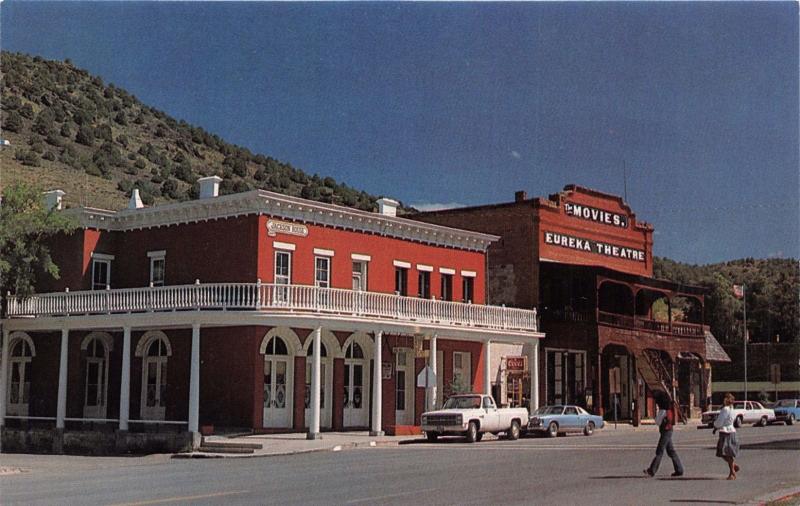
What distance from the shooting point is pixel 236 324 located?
3184cm

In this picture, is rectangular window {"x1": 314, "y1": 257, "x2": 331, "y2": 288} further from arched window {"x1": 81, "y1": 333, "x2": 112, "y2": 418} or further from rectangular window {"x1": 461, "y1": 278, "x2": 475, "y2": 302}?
rectangular window {"x1": 461, "y1": 278, "x2": 475, "y2": 302}

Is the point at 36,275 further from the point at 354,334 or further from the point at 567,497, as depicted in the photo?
the point at 567,497

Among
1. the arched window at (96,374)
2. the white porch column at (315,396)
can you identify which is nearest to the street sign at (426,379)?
the white porch column at (315,396)

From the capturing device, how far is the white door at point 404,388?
3938 cm

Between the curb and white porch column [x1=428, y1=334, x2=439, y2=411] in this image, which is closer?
the curb

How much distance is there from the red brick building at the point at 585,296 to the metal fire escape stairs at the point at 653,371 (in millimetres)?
50

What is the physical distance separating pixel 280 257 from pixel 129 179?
1626 inches

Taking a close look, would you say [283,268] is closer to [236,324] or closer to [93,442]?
[236,324]

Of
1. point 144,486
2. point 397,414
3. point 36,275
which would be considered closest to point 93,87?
point 36,275

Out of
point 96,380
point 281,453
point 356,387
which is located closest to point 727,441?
point 281,453

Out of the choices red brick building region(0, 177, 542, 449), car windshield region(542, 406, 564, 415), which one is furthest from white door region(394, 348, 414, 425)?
car windshield region(542, 406, 564, 415)

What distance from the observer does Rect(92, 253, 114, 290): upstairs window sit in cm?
3772

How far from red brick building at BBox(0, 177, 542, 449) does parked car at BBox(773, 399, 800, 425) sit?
16736mm

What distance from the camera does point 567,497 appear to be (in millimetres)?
15227
